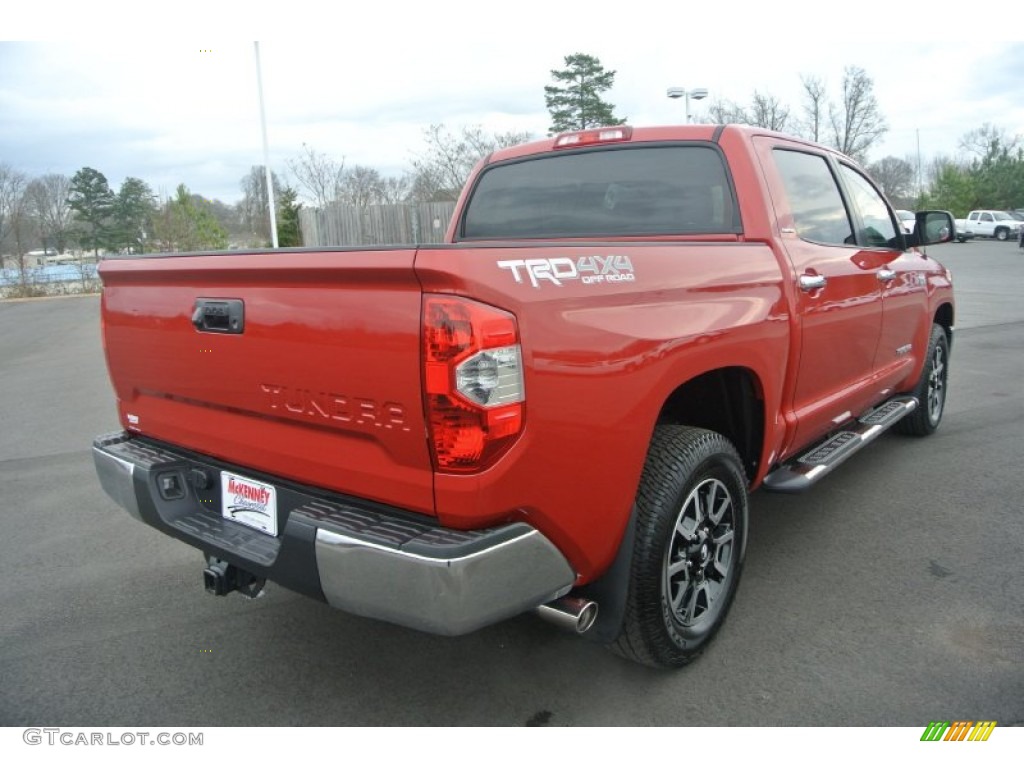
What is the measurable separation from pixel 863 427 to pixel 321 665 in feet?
10.3

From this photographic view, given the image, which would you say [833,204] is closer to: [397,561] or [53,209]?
[397,561]

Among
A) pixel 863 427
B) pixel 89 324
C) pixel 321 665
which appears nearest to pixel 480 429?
pixel 321 665

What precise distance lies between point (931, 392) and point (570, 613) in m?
4.45

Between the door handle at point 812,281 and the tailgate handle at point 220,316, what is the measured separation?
2256 mm

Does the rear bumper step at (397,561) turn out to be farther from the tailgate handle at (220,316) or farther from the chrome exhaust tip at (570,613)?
the tailgate handle at (220,316)

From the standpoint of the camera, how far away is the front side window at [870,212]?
14.7ft

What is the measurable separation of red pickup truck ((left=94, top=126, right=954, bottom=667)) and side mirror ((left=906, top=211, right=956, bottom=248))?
174 cm

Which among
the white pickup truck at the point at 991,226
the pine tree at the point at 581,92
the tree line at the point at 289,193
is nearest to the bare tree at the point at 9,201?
the tree line at the point at 289,193

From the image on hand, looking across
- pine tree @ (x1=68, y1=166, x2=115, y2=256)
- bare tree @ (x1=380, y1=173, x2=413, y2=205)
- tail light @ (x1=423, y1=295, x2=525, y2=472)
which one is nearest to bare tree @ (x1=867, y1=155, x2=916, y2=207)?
bare tree @ (x1=380, y1=173, x2=413, y2=205)

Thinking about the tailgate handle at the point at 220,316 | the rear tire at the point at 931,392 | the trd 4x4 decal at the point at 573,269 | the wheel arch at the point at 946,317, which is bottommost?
the rear tire at the point at 931,392

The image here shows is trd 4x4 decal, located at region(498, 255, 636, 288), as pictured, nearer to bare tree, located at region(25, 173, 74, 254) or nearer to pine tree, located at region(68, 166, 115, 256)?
bare tree, located at region(25, 173, 74, 254)

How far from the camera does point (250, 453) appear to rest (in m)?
2.51


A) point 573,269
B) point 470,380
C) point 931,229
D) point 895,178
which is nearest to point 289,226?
point 931,229

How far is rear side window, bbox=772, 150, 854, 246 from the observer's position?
368 centimetres
